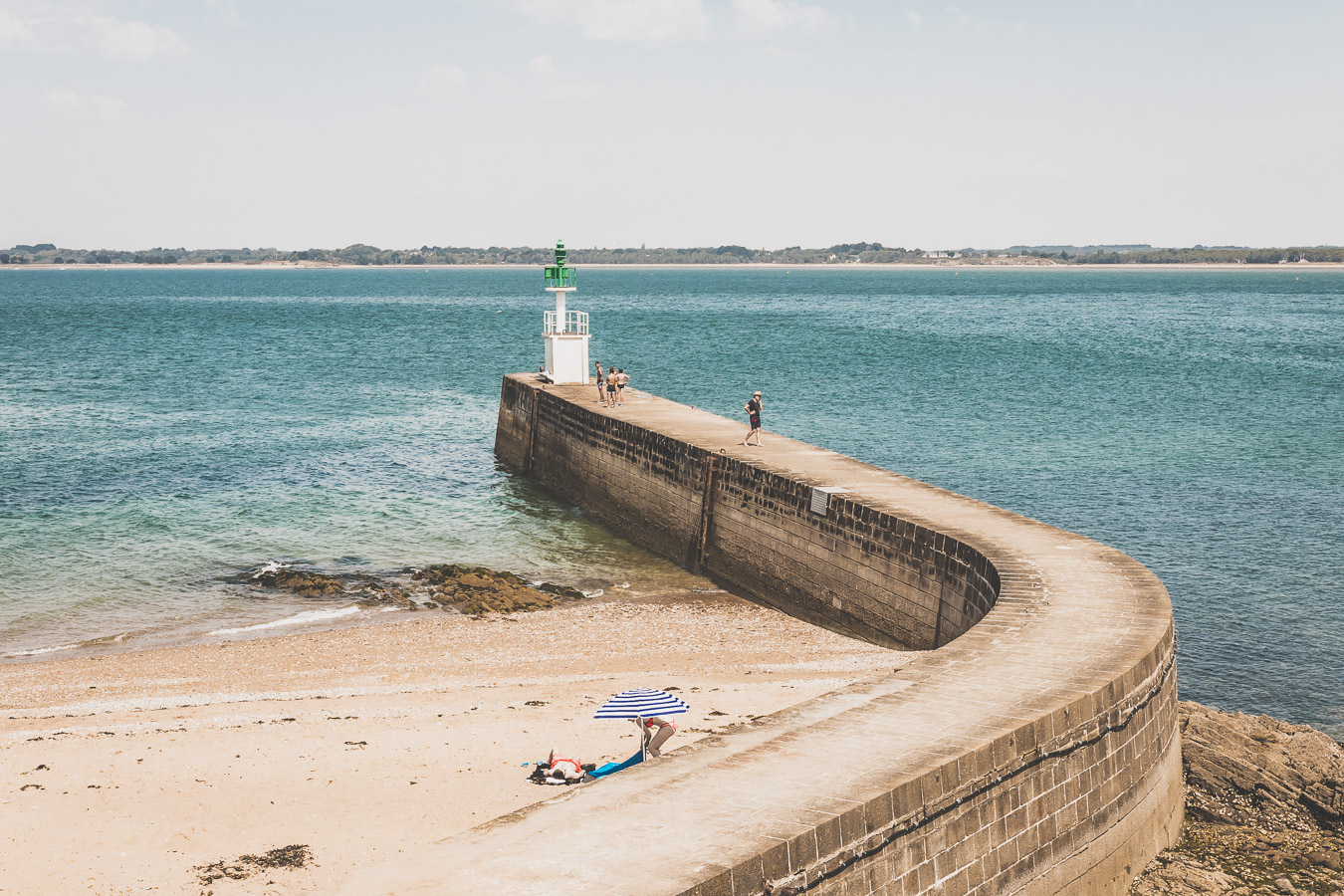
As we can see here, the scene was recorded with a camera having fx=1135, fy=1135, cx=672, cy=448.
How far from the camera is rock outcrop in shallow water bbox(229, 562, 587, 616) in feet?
65.5

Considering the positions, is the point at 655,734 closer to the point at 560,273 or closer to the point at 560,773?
the point at 560,773

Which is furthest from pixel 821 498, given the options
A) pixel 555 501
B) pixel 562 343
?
pixel 562 343

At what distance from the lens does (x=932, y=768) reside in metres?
8.36

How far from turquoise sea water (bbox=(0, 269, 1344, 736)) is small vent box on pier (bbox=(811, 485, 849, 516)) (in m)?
4.33

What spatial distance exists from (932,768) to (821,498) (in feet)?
33.0

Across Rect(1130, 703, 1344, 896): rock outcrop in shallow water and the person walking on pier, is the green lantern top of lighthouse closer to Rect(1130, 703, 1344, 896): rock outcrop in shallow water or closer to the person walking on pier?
the person walking on pier

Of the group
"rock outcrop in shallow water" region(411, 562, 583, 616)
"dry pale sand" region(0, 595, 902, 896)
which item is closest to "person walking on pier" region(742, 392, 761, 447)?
"dry pale sand" region(0, 595, 902, 896)

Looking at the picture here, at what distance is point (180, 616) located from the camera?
63.4 ft

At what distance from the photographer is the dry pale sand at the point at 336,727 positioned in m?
10.0

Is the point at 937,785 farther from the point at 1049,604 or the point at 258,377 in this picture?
the point at 258,377

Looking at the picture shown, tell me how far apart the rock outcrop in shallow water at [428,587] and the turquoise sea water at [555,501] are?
2.17 feet

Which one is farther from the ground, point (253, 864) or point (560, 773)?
point (560, 773)

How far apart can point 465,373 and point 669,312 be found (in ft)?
182

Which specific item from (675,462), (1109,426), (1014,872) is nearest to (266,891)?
(1014,872)
